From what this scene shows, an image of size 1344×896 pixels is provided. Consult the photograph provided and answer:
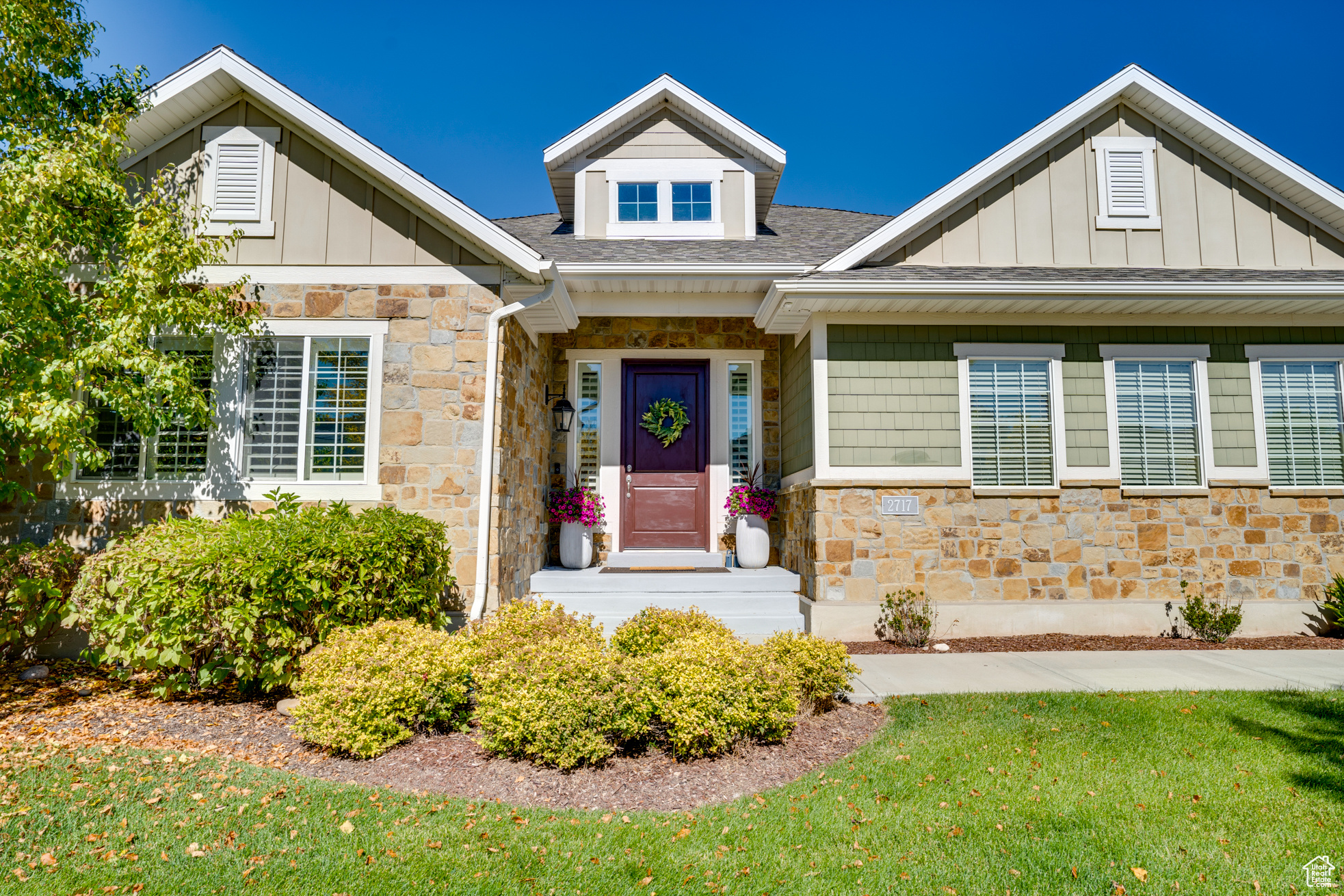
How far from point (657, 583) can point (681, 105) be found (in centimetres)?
605

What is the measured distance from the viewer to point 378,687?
408cm

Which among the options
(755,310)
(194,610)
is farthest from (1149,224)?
(194,610)

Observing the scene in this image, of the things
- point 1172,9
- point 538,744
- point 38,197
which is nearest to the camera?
point 538,744

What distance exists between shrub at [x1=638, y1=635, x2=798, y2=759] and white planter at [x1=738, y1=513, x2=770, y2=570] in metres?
4.09

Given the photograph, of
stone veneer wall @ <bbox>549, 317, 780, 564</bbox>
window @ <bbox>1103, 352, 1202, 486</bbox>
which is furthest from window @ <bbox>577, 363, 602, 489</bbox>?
window @ <bbox>1103, 352, 1202, 486</bbox>

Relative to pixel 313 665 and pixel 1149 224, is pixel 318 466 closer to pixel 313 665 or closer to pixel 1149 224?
pixel 313 665

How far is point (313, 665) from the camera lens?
4.34 m

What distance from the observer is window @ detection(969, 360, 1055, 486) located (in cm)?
729

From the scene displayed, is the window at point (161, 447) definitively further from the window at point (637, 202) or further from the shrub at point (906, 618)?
the shrub at point (906, 618)

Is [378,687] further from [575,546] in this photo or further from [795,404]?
[795,404]

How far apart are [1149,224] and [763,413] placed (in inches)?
180

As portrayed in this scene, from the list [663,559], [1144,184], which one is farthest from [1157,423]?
[663,559]

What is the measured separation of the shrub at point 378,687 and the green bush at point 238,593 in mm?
310

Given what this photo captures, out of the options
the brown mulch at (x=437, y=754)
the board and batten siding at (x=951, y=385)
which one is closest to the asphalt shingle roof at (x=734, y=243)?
the board and batten siding at (x=951, y=385)
